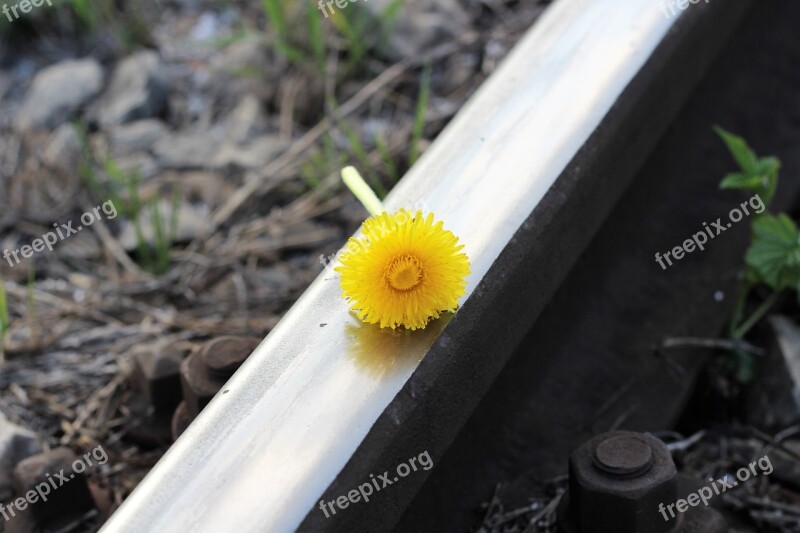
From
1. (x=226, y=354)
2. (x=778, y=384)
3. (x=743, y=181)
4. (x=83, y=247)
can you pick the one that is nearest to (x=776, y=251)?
(x=743, y=181)

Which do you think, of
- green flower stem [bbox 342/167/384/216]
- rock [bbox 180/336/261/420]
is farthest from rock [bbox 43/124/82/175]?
green flower stem [bbox 342/167/384/216]

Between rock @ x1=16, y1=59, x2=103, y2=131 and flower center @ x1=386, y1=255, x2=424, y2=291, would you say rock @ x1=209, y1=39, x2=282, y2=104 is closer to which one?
rock @ x1=16, y1=59, x2=103, y2=131

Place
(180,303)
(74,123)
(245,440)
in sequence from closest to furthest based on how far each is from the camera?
(245,440) → (180,303) → (74,123)

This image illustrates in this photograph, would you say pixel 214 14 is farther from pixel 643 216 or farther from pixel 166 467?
pixel 166 467

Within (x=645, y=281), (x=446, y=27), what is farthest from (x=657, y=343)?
(x=446, y=27)

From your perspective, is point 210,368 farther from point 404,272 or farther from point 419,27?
point 419,27

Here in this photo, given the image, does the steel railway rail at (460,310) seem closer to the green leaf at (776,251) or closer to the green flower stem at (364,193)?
the green flower stem at (364,193)

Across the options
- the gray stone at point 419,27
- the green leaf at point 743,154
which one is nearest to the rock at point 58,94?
the gray stone at point 419,27
